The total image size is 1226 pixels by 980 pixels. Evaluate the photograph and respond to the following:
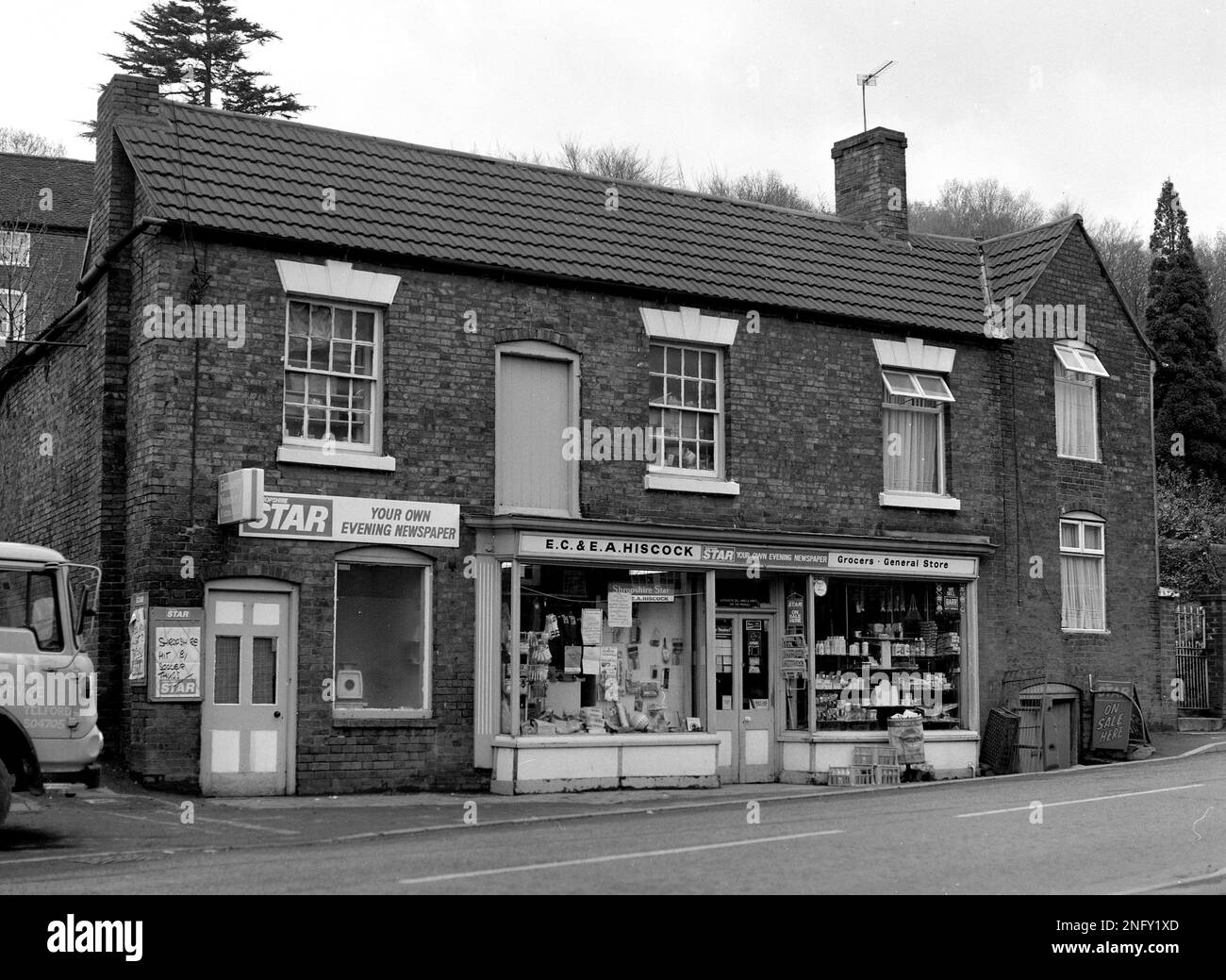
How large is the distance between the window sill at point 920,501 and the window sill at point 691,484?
8.86 feet

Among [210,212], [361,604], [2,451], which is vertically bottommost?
[361,604]

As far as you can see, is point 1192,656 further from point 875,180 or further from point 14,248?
point 14,248

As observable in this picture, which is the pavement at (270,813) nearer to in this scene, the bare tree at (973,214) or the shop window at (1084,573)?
the shop window at (1084,573)

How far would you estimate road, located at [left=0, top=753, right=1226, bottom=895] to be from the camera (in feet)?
33.7

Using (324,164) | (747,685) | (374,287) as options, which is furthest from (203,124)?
(747,685)

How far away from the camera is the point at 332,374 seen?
730 inches

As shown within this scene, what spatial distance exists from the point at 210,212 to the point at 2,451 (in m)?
8.76

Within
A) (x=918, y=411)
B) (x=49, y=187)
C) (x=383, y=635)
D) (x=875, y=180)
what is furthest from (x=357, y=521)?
(x=49, y=187)

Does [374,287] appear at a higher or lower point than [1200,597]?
higher

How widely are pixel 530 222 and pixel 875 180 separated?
7343 mm

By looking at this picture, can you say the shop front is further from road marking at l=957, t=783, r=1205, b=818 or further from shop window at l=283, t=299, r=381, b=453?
road marking at l=957, t=783, r=1205, b=818

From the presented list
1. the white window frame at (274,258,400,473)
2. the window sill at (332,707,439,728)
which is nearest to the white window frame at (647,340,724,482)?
the white window frame at (274,258,400,473)

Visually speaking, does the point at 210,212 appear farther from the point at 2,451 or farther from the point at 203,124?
the point at 2,451
